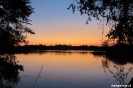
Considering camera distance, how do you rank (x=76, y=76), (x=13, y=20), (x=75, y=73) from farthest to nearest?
(x=75, y=73), (x=76, y=76), (x=13, y=20)

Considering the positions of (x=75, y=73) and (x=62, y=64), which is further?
(x=62, y=64)

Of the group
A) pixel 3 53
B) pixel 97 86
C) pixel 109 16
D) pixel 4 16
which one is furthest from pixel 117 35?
pixel 97 86

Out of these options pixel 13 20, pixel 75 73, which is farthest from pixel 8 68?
pixel 75 73

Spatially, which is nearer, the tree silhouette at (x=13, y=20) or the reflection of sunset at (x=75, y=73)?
the tree silhouette at (x=13, y=20)

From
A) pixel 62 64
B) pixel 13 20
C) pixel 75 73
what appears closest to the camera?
pixel 13 20

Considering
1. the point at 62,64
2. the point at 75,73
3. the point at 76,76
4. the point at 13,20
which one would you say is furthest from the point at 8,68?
the point at 62,64

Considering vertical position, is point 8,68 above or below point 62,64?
above

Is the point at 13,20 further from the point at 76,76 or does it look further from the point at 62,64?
the point at 62,64

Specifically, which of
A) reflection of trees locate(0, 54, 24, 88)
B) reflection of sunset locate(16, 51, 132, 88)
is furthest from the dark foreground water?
reflection of trees locate(0, 54, 24, 88)

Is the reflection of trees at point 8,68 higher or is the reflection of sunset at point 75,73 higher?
the reflection of trees at point 8,68

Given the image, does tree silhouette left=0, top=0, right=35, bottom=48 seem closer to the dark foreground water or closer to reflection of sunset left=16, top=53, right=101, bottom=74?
the dark foreground water

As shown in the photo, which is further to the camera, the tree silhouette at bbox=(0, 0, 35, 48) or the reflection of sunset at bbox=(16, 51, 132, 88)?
the reflection of sunset at bbox=(16, 51, 132, 88)

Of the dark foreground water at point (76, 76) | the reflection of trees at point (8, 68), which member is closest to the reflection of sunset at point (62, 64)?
the dark foreground water at point (76, 76)

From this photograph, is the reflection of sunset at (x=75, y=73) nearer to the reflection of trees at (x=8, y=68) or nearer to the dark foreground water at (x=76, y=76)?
the dark foreground water at (x=76, y=76)
